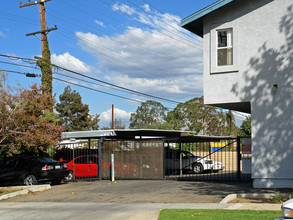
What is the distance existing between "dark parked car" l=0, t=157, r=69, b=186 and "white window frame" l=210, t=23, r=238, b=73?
849 centimetres

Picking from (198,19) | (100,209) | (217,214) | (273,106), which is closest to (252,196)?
(217,214)

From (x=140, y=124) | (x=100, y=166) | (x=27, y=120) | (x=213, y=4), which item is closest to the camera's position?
(x=213, y=4)

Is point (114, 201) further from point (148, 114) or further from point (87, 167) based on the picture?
point (148, 114)

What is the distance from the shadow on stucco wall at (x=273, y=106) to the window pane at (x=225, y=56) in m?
0.99

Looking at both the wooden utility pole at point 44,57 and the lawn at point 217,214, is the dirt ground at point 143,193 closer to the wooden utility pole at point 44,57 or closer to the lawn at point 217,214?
the lawn at point 217,214

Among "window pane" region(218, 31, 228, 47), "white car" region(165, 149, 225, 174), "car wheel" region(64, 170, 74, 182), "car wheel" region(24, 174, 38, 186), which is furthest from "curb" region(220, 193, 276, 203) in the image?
"white car" region(165, 149, 225, 174)

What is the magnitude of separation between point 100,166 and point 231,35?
9.54 meters

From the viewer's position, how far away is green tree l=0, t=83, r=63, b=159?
1608 cm

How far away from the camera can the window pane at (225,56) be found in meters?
15.5

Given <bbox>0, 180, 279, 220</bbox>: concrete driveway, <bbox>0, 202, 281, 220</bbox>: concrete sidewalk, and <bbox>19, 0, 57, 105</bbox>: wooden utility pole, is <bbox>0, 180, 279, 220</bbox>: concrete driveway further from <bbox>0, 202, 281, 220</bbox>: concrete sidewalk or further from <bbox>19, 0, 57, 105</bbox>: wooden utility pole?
<bbox>19, 0, 57, 105</bbox>: wooden utility pole

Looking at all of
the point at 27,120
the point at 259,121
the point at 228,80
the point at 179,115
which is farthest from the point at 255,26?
the point at 179,115

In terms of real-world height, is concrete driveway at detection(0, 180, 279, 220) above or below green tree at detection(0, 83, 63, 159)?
below

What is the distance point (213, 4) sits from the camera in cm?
1534

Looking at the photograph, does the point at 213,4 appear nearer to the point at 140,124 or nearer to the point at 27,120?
the point at 27,120
